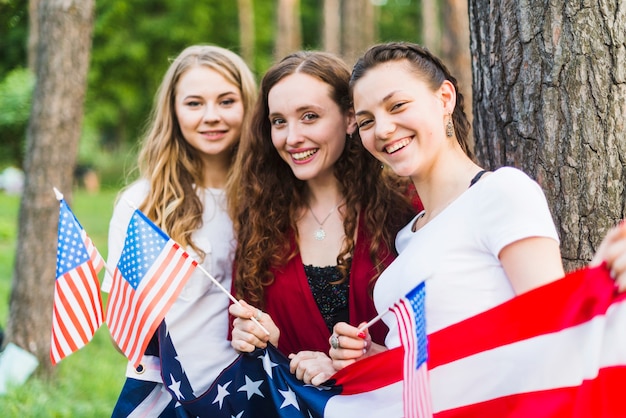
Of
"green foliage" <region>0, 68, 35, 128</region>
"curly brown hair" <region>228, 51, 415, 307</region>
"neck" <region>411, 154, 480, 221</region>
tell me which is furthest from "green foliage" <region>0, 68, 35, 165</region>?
"neck" <region>411, 154, 480, 221</region>

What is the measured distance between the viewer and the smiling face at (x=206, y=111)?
409 centimetres

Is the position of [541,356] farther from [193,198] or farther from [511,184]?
[193,198]

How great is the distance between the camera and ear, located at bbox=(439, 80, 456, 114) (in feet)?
9.55

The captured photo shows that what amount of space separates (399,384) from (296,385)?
0.53 m

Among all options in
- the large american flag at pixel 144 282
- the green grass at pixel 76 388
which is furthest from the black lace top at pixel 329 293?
the green grass at pixel 76 388

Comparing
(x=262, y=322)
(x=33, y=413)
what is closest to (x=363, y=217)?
(x=262, y=322)

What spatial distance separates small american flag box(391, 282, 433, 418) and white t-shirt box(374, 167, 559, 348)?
0.29ft

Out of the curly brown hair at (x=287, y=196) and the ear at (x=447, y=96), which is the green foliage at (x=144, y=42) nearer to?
the curly brown hair at (x=287, y=196)

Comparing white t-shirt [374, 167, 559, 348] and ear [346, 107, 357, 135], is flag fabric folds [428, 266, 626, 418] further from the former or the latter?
ear [346, 107, 357, 135]

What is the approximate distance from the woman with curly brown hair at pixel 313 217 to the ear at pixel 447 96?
0.76 meters

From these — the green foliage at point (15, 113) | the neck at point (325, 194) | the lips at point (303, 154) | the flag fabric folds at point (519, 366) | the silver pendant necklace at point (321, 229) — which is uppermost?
the green foliage at point (15, 113)

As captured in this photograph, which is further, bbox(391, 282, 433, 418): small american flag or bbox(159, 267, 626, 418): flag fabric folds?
bbox(391, 282, 433, 418): small american flag

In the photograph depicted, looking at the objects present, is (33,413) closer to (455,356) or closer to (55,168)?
(55,168)

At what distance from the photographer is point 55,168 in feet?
19.4
